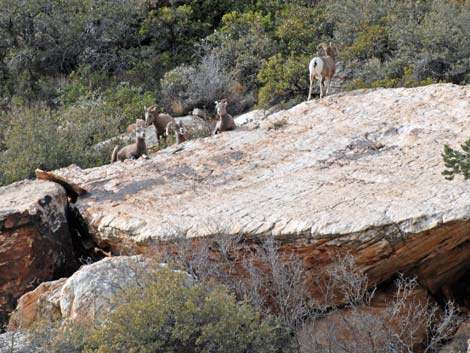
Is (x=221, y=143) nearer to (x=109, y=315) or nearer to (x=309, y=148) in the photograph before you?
(x=309, y=148)

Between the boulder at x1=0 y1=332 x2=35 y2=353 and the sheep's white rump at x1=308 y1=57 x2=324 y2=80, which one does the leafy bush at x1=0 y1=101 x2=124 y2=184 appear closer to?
the sheep's white rump at x1=308 y1=57 x2=324 y2=80

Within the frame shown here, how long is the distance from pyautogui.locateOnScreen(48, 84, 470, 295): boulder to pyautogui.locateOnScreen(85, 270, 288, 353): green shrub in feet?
5.26

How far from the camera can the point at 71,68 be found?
20781 millimetres

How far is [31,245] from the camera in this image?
9172mm

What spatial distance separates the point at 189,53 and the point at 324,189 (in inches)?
484

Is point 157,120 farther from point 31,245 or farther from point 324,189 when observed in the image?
point 324,189

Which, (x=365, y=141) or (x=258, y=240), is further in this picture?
(x=365, y=141)

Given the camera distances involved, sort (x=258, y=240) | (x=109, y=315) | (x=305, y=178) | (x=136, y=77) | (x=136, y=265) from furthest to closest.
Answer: (x=136, y=77), (x=305, y=178), (x=258, y=240), (x=136, y=265), (x=109, y=315)

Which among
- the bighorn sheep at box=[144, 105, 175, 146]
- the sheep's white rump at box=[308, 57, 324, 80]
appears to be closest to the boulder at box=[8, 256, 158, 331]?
the sheep's white rump at box=[308, 57, 324, 80]

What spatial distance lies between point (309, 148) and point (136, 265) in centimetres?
338

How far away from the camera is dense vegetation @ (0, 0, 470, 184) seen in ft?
54.0

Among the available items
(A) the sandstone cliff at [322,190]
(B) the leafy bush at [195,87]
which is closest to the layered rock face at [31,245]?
(A) the sandstone cliff at [322,190]

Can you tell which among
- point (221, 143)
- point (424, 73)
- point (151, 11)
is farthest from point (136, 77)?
point (221, 143)

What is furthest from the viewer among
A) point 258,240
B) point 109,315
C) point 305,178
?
point 305,178
